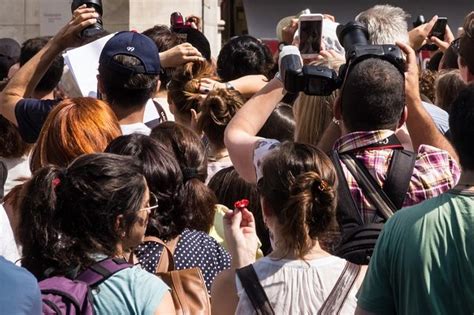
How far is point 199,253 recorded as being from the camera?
4191mm

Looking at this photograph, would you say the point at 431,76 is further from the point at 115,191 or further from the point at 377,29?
the point at 115,191

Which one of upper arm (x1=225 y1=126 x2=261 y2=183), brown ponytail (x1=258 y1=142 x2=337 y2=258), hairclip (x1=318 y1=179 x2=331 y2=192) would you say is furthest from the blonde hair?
hairclip (x1=318 y1=179 x2=331 y2=192)

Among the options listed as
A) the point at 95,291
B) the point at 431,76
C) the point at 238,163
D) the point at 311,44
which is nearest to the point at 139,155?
the point at 238,163

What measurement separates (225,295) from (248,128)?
3.13ft

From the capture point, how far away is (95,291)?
3.45 m

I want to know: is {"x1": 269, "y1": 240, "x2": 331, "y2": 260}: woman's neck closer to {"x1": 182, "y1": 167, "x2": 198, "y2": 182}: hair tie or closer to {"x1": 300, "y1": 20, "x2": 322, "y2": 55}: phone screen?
{"x1": 182, "y1": 167, "x2": 198, "y2": 182}: hair tie

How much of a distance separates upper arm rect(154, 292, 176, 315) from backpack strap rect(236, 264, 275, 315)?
0.30 m

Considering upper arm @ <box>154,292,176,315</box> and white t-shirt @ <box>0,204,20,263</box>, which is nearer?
upper arm @ <box>154,292,176,315</box>

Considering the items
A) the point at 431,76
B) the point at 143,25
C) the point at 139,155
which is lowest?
the point at 143,25

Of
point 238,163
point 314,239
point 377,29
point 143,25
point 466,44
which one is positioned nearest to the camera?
point 314,239

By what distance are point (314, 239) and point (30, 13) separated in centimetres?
1045

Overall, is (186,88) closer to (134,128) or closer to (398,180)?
(134,128)

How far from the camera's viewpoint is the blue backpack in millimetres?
3309

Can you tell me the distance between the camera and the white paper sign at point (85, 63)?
229 inches
